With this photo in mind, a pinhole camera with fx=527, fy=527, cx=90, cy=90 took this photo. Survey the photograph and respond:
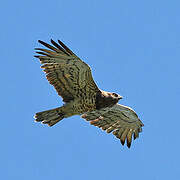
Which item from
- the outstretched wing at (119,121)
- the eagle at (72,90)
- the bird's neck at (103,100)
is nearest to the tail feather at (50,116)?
the eagle at (72,90)

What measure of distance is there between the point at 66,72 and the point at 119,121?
3.01m

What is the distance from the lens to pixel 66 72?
1609 centimetres

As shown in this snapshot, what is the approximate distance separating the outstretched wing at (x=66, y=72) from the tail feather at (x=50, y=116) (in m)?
0.45

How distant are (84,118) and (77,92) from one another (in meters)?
1.27

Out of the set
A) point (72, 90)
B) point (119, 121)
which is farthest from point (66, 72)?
point (119, 121)

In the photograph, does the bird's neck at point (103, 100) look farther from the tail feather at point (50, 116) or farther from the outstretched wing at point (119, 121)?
the tail feather at point (50, 116)

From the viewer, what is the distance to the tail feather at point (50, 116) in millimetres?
16203

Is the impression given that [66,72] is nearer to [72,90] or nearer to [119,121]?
[72,90]

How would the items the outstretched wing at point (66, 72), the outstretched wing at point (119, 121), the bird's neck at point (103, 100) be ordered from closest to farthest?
the outstretched wing at point (66, 72), the bird's neck at point (103, 100), the outstretched wing at point (119, 121)

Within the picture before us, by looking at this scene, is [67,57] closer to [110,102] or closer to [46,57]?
[46,57]

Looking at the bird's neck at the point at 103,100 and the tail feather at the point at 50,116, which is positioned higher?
the bird's neck at the point at 103,100

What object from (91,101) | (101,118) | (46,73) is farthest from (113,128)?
(46,73)

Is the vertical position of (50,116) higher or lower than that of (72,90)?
lower

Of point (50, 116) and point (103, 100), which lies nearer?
point (50, 116)
